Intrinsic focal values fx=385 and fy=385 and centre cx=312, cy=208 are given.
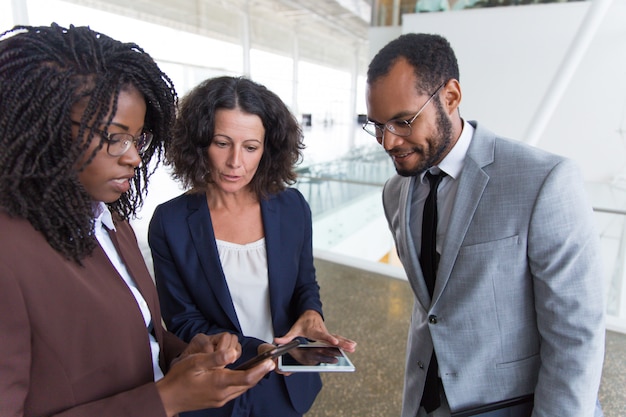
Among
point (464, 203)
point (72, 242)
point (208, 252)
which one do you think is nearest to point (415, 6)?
point (464, 203)

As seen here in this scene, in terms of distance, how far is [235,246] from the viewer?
61.7 inches

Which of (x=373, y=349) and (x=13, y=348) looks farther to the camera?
(x=373, y=349)

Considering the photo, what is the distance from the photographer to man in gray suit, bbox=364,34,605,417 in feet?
3.53

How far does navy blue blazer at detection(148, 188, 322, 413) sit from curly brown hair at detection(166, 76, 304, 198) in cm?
11

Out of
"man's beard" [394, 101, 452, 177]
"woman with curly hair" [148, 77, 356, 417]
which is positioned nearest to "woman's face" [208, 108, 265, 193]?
"woman with curly hair" [148, 77, 356, 417]

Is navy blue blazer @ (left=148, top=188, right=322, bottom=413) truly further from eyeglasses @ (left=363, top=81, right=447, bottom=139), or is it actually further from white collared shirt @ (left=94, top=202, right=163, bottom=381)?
eyeglasses @ (left=363, top=81, right=447, bottom=139)

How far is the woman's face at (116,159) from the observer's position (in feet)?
2.72

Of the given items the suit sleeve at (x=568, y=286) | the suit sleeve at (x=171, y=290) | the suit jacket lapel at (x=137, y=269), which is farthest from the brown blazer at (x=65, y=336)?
the suit sleeve at (x=568, y=286)

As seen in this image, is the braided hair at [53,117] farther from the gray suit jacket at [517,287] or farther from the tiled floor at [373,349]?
the tiled floor at [373,349]

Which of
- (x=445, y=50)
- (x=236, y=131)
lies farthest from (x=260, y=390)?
(x=445, y=50)

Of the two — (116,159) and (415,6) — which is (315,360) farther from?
(415,6)

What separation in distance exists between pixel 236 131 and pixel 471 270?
1.01m

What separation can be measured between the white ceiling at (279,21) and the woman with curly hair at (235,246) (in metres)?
4.55

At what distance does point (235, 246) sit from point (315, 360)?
0.56m
